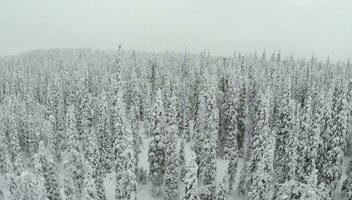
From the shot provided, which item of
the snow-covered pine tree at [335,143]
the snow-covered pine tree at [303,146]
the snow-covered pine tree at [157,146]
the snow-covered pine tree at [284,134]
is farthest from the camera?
the snow-covered pine tree at [284,134]

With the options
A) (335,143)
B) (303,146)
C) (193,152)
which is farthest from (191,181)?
(335,143)

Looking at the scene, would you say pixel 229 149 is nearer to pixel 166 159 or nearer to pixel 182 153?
pixel 182 153

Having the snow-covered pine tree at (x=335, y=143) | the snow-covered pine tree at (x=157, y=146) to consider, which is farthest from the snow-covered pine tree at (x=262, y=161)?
the snow-covered pine tree at (x=157, y=146)

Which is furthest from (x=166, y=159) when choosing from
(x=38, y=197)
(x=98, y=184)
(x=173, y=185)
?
(x=38, y=197)

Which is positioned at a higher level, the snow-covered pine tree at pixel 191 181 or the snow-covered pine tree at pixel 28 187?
the snow-covered pine tree at pixel 28 187

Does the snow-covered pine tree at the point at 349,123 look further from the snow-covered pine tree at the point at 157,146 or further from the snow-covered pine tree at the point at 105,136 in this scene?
the snow-covered pine tree at the point at 105,136

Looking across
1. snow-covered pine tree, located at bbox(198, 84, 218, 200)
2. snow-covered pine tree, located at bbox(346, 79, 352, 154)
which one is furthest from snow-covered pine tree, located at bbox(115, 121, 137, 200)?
snow-covered pine tree, located at bbox(346, 79, 352, 154)

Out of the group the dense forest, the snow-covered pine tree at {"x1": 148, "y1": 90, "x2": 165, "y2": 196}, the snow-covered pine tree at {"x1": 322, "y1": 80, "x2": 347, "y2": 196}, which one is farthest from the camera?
the snow-covered pine tree at {"x1": 148, "y1": 90, "x2": 165, "y2": 196}

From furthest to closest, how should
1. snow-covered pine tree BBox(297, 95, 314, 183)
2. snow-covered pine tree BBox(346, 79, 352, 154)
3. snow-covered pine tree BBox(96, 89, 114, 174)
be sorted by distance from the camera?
snow-covered pine tree BBox(96, 89, 114, 174) → snow-covered pine tree BBox(346, 79, 352, 154) → snow-covered pine tree BBox(297, 95, 314, 183)

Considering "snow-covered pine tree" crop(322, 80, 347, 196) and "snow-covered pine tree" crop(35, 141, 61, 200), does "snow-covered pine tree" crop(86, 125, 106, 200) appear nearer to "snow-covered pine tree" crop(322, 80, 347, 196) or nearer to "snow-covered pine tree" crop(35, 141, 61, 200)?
"snow-covered pine tree" crop(35, 141, 61, 200)
